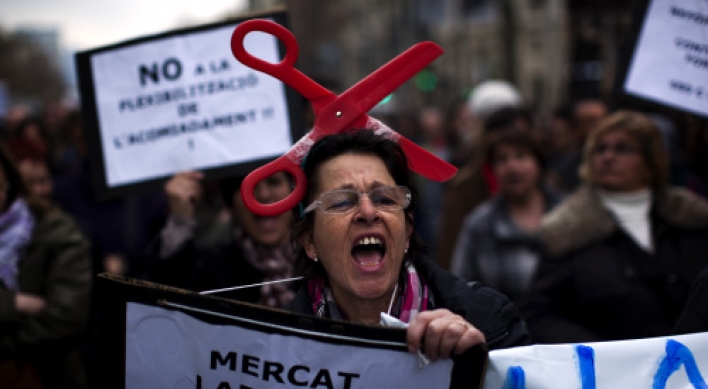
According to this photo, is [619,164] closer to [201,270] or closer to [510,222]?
[510,222]

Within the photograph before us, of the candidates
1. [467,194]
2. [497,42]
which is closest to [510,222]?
[467,194]

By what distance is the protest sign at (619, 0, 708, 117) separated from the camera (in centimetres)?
366

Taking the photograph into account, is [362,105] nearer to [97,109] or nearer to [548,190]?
[97,109]

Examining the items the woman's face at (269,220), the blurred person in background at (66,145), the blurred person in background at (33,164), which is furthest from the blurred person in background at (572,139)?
the blurred person in background at (66,145)

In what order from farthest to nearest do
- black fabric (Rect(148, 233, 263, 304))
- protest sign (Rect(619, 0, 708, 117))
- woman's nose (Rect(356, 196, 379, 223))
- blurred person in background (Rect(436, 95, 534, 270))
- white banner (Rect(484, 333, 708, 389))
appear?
1. blurred person in background (Rect(436, 95, 534, 270))
2. protest sign (Rect(619, 0, 708, 117))
3. black fabric (Rect(148, 233, 263, 304))
4. woman's nose (Rect(356, 196, 379, 223))
5. white banner (Rect(484, 333, 708, 389))

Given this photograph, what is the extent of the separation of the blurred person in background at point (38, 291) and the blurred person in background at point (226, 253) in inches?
13.9

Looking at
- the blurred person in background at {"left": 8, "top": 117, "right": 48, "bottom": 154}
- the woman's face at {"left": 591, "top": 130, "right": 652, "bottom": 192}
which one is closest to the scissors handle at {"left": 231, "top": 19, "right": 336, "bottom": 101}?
the woman's face at {"left": 591, "top": 130, "right": 652, "bottom": 192}

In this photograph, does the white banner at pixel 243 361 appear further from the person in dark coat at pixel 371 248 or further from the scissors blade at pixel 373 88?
the scissors blade at pixel 373 88

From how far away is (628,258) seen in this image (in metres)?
3.75

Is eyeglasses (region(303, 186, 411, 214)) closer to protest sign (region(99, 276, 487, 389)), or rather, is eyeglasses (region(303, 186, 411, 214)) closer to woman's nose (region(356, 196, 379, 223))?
woman's nose (region(356, 196, 379, 223))

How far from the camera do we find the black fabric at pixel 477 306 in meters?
2.39

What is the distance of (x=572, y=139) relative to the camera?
28.0ft

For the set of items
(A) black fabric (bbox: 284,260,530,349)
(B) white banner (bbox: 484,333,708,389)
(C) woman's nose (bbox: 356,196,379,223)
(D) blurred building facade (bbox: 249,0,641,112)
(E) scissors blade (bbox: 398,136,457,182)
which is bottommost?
(B) white banner (bbox: 484,333,708,389)

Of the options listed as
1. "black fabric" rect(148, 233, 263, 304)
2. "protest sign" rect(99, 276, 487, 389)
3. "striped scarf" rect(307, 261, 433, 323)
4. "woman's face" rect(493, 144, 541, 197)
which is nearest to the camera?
"protest sign" rect(99, 276, 487, 389)
